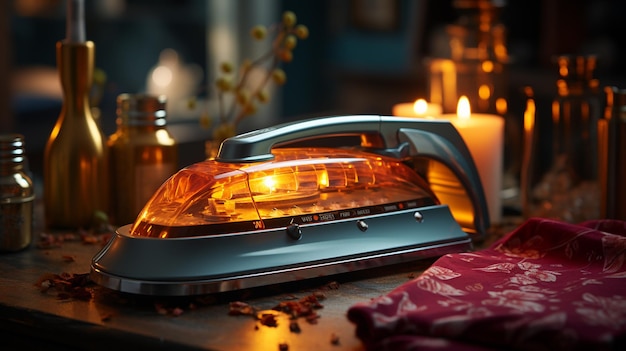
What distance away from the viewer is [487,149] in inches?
47.2

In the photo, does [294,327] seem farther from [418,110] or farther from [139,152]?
[418,110]

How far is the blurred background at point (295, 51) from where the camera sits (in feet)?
8.93

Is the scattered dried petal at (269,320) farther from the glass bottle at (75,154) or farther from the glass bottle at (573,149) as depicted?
the glass bottle at (573,149)

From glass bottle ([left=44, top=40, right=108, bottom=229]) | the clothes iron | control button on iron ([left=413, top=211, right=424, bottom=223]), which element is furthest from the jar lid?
control button on iron ([left=413, top=211, right=424, bottom=223])

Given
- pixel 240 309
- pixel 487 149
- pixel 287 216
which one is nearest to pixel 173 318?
pixel 240 309

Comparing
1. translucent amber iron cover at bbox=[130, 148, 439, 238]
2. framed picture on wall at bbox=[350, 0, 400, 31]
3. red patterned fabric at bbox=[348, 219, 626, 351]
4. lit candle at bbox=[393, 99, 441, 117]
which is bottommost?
red patterned fabric at bbox=[348, 219, 626, 351]

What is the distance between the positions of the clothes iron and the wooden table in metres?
0.02

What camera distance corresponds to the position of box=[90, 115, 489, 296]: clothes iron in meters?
0.82

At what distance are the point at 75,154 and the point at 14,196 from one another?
0.14 m

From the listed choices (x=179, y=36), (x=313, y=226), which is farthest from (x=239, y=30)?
(x=313, y=226)

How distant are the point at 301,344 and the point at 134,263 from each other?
20 centimetres

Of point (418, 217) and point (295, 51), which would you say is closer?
point (418, 217)

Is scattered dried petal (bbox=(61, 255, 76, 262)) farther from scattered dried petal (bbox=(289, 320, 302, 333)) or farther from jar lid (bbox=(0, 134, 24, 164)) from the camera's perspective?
scattered dried petal (bbox=(289, 320, 302, 333))

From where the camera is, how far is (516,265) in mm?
886
